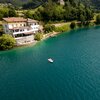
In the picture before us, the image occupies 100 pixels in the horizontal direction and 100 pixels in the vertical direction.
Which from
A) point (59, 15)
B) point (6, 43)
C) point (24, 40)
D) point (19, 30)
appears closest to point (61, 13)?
point (59, 15)

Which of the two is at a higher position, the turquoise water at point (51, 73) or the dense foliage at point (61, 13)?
the dense foliage at point (61, 13)

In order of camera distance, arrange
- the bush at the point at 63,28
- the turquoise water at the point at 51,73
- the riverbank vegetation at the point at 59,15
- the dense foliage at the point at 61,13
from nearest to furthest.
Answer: the turquoise water at the point at 51,73 < the riverbank vegetation at the point at 59,15 < the bush at the point at 63,28 < the dense foliage at the point at 61,13

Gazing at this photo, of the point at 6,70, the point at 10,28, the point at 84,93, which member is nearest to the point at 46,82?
the point at 84,93

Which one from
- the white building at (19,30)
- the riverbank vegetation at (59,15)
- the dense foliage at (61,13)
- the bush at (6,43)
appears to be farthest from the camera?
the dense foliage at (61,13)

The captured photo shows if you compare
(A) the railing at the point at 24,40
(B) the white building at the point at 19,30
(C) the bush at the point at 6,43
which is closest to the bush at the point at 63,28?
(B) the white building at the point at 19,30

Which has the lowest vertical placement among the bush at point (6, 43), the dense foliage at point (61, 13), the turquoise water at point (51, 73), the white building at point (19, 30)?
the turquoise water at point (51, 73)

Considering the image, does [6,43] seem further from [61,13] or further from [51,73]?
[61,13]

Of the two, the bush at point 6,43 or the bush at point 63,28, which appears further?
the bush at point 63,28

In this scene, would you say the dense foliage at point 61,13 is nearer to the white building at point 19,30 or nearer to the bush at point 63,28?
the bush at point 63,28

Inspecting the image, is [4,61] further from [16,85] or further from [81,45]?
[81,45]

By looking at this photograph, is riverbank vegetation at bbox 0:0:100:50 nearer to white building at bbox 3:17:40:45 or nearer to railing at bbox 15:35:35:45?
white building at bbox 3:17:40:45

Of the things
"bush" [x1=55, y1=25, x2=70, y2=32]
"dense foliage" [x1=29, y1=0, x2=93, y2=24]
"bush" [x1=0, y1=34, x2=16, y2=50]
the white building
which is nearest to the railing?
the white building
